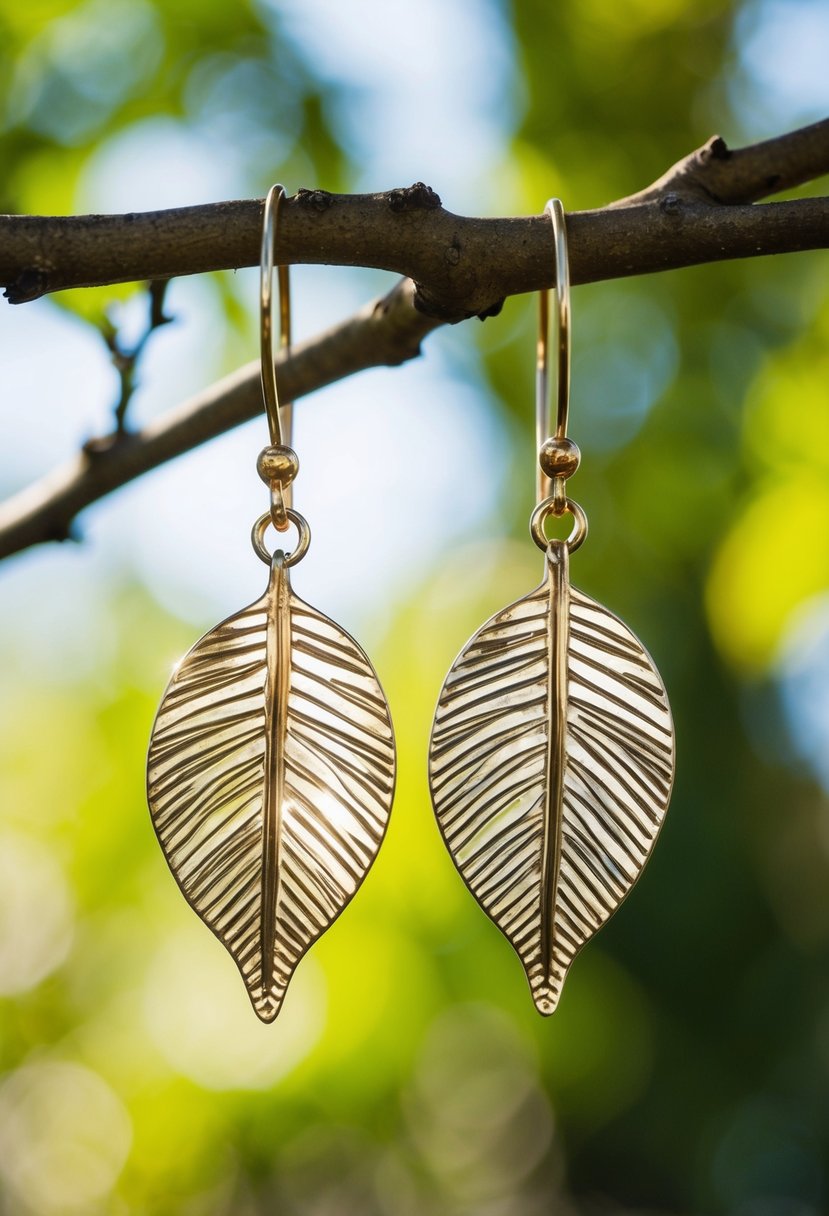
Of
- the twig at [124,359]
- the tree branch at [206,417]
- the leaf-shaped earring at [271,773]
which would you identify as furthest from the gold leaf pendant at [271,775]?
the twig at [124,359]

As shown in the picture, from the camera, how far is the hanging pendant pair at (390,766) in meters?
0.52

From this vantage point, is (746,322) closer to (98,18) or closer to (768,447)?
(768,447)

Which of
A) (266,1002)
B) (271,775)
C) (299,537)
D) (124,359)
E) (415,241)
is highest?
(124,359)

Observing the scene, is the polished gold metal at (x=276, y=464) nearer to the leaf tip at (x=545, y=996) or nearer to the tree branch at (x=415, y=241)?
the tree branch at (x=415, y=241)

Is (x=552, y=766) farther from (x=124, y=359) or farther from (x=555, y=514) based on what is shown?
(x=124, y=359)

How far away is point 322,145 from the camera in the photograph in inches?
70.3

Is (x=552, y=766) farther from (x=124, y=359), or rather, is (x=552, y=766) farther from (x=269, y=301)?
(x=124, y=359)

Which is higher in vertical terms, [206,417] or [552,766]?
[206,417]

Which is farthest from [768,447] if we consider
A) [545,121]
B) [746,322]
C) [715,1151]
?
[715,1151]

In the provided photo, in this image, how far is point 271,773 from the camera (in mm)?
525

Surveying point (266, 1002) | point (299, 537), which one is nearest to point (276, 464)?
point (299, 537)

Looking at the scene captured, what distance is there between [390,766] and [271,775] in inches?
2.2

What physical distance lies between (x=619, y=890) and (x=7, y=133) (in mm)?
1261

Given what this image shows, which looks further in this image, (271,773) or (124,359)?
(124,359)
